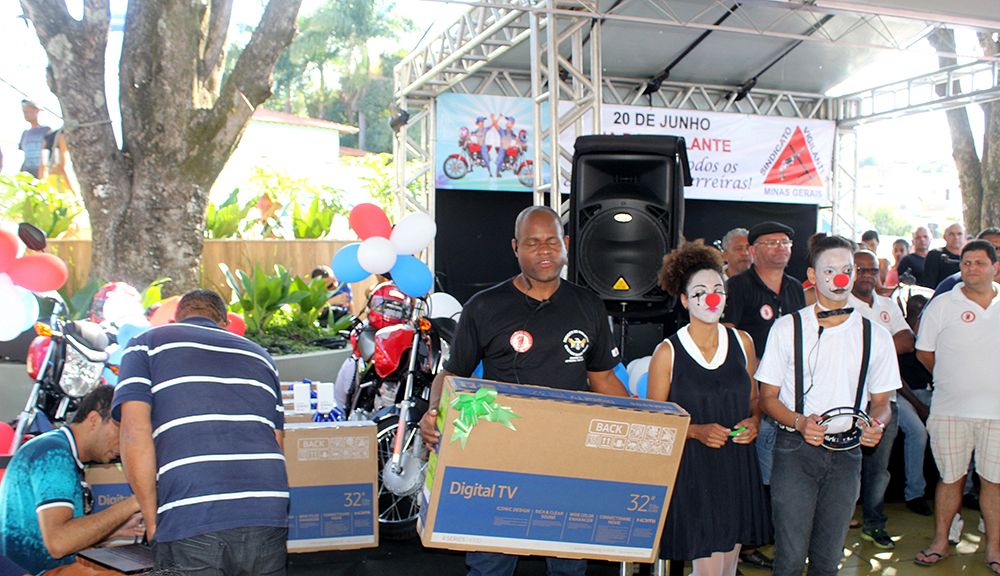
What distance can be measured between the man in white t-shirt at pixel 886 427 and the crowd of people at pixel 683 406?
0.34 m

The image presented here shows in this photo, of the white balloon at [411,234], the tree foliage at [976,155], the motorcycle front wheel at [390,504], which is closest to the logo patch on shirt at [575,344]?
the motorcycle front wheel at [390,504]

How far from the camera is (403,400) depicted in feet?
14.2

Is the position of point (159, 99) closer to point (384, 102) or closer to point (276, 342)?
point (276, 342)

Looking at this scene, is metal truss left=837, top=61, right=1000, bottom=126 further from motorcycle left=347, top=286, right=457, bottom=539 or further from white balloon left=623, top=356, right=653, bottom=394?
motorcycle left=347, top=286, right=457, bottom=539

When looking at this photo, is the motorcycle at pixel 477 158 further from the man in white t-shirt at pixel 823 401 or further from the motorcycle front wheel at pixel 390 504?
the man in white t-shirt at pixel 823 401

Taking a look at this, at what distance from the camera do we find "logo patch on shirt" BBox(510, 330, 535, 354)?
9.40ft

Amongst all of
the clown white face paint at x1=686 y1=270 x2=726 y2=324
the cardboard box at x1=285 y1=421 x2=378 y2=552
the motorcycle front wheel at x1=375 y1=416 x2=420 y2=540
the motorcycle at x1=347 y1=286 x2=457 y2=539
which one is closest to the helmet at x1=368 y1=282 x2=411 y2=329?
the motorcycle at x1=347 y1=286 x2=457 y2=539

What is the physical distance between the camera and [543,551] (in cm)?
254

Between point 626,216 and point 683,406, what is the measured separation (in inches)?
60.9

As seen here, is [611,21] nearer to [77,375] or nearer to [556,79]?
[556,79]

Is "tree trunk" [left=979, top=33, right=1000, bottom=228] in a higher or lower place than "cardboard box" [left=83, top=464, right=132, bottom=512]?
higher

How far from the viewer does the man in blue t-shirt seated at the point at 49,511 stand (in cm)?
241

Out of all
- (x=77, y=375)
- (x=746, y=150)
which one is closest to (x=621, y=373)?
(x=77, y=375)

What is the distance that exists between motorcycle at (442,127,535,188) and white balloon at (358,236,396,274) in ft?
15.4
